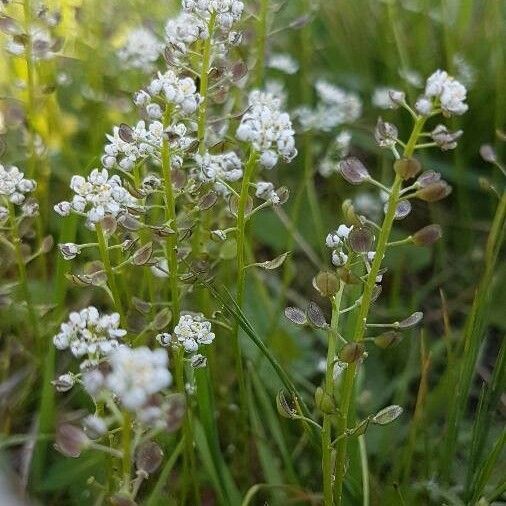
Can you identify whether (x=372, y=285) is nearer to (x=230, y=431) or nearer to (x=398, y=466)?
(x=398, y=466)

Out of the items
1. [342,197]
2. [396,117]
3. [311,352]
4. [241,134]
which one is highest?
[241,134]

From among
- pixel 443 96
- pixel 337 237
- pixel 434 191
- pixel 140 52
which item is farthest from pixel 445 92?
pixel 140 52

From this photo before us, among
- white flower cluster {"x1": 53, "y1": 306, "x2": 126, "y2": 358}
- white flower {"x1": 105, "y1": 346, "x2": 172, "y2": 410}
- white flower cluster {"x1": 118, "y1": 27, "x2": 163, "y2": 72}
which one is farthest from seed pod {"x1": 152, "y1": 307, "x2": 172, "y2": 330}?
white flower cluster {"x1": 118, "y1": 27, "x2": 163, "y2": 72}

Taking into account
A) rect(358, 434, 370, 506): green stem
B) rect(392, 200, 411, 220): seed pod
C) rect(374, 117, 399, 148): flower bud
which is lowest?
rect(358, 434, 370, 506): green stem

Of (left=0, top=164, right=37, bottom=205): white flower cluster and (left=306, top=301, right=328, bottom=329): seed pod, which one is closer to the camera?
(left=306, top=301, right=328, bottom=329): seed pod

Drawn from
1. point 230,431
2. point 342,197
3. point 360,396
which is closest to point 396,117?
point 342,197

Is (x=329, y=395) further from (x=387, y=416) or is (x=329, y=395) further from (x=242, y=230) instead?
(x=242, y=230)

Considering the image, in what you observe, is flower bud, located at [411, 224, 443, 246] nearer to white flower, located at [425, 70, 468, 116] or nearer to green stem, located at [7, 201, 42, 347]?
white flower, located at [425, 70, 468, 116]
